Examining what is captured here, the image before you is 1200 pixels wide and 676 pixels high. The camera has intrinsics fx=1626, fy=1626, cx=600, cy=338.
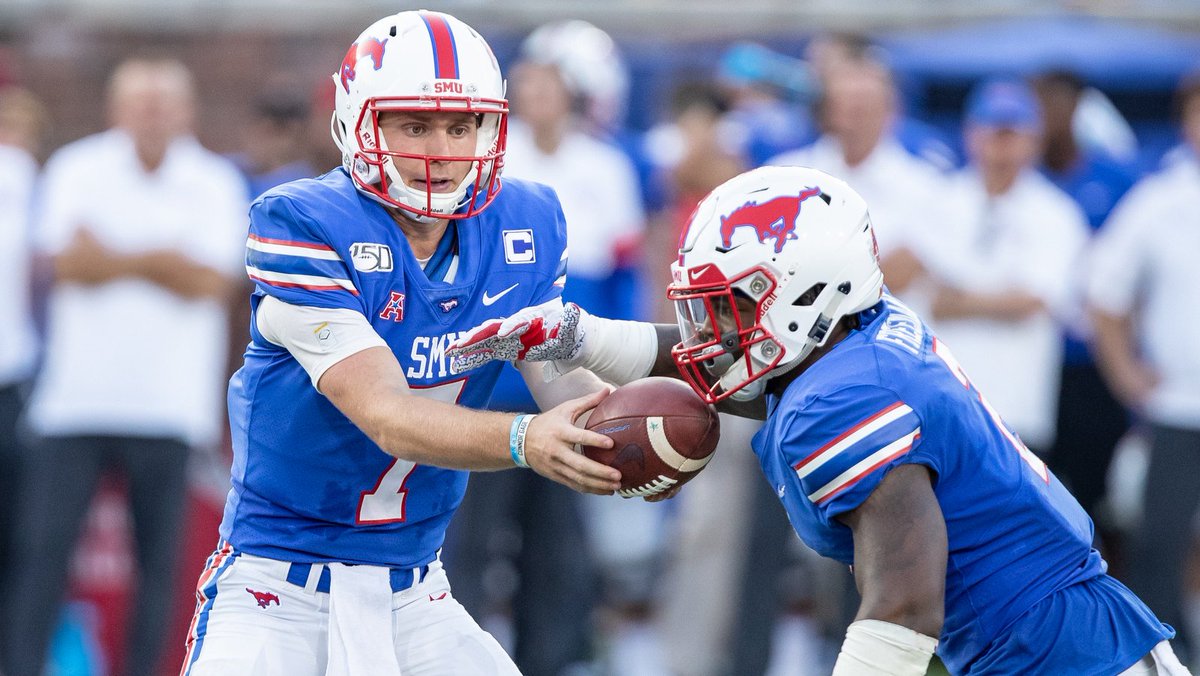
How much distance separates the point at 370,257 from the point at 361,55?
0.49 meters

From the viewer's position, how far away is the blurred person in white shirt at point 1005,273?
597 cm

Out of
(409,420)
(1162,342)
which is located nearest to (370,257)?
(409,420)

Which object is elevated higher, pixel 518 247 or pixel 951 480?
pixel 518 247

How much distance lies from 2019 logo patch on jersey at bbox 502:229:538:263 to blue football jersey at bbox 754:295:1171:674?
29.4 inches

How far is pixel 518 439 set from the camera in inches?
120

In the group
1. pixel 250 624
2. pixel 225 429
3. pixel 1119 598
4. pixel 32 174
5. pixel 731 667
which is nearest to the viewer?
pixel 1119 598

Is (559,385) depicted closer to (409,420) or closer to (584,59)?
(409,420)

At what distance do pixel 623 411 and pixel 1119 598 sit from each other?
1.00 metres

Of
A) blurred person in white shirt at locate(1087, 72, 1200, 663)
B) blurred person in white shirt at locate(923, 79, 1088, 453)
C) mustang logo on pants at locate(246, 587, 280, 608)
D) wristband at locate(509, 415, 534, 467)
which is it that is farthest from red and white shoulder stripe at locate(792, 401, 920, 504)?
blurred person in white shirt at locate(1087, 72, 1200, 663)

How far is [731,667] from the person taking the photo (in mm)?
5910

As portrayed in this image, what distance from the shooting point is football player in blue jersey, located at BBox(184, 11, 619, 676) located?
3221 mm

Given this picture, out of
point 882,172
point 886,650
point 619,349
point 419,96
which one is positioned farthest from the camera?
point 882,172

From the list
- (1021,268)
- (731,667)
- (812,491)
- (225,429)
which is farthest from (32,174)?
(812,491)

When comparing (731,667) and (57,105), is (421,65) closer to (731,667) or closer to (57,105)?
(731,667)
